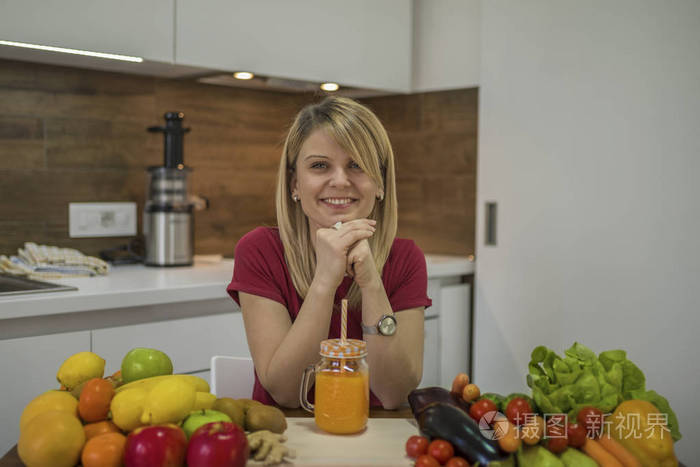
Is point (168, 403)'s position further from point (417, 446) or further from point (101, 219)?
point (101, 219)

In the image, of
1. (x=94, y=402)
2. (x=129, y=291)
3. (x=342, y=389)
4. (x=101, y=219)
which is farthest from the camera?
(x=101, y=219)

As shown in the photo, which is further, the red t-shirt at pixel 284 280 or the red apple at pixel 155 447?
the red t-shirt at pixel 284 280

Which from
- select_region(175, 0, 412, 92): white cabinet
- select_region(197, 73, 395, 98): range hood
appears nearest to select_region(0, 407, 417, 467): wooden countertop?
select_region(175, 0, 412, 92): white cabinet

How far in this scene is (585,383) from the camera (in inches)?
38.1

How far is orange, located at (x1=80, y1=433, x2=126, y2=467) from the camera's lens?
822 mm

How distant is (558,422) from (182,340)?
4.13 ft

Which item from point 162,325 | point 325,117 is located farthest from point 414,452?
point 162,325

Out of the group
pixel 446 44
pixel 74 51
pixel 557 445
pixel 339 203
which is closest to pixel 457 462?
pixel 557 445

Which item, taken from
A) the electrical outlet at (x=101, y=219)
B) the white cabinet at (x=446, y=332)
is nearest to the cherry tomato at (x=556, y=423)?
the white cabinet at (x=446, y=332)

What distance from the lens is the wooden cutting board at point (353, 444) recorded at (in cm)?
90

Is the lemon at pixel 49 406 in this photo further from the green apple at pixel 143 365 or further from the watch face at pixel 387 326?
the watch face at pixel 387 326

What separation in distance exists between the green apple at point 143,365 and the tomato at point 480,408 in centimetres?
45

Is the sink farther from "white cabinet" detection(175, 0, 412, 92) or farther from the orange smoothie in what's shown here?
the orange smoothie

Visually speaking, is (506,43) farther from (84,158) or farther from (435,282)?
(84,158)
